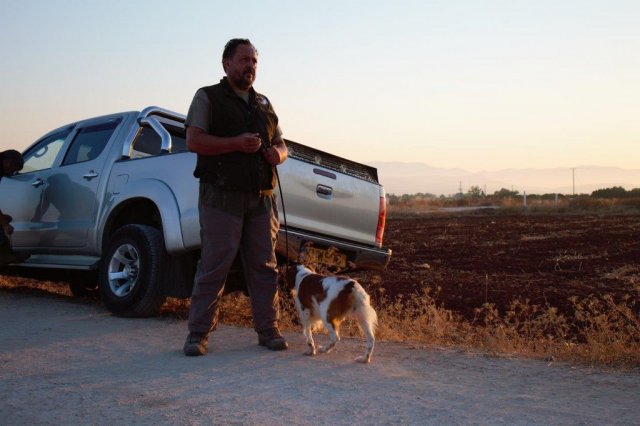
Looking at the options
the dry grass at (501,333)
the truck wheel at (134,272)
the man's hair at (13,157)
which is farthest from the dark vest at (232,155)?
the man's hair at (13,157)

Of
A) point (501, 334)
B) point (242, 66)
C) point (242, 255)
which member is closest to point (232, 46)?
point (242, 66)

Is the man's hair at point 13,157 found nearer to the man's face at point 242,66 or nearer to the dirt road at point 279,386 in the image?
the dirt road at point 279,386

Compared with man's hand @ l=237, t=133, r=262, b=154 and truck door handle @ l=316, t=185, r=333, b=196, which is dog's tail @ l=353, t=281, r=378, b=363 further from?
truck door handle @ l=316, t=185, r=333, b=196

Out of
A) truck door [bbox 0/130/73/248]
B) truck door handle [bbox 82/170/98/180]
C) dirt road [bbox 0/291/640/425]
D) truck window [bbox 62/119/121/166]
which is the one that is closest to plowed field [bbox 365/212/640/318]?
dirt road [bbox 0/291/640/425]

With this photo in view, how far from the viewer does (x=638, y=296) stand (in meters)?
10.7

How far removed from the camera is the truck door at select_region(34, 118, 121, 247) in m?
8.00

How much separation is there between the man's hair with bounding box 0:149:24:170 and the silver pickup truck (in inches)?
6.5

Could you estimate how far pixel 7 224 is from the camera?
8.69 metres

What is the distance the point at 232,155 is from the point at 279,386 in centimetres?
180

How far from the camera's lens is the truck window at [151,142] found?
8.13 metres

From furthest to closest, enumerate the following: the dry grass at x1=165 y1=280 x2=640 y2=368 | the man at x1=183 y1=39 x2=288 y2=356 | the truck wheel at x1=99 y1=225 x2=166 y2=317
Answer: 1. the truck wheel at x1=99 y1=225 x2=166 y2=317
2. the dry grass at x1=165 y1=280 x2=640 y2=368
3. the man at x1=183 y1=39 x2=288 y2=356

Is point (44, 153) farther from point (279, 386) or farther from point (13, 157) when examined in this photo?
point (279, 386)

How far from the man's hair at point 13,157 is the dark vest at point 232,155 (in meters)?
4.45

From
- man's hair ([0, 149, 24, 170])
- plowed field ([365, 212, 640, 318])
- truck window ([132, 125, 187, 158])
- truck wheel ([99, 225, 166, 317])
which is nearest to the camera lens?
truck wheel ([99, 225, 166, 317])
